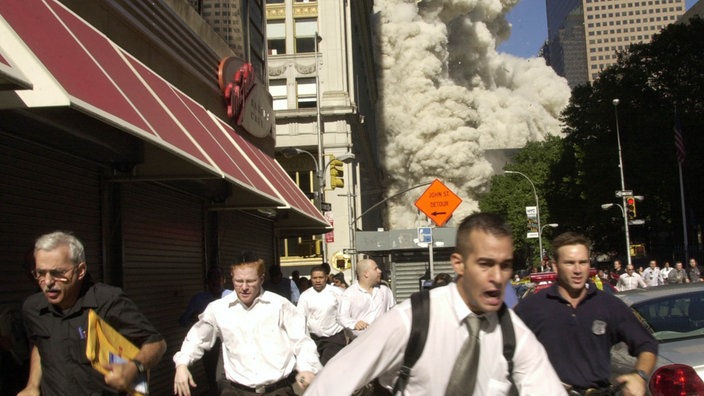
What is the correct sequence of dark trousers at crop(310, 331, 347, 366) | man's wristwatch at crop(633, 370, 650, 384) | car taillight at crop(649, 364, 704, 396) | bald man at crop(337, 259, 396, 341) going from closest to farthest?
man's wristwatch at crop(633, 370, 650, 384), car taillight at crop(649, 364, 704, 396), bald man at crop(337, 259, 396, 341), dark trousers at crop(310, 331, 347, 366)

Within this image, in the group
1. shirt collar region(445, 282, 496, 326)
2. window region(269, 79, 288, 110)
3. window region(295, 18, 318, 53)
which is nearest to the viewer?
shirt collar region(445, 282, 496, 326)

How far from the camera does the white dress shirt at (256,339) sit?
5496mm

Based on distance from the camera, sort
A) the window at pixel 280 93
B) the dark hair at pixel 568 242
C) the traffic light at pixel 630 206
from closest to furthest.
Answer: the dark hair at pixel 568 242
the traffic light at pixel 630 206
the window at pixel 280 93

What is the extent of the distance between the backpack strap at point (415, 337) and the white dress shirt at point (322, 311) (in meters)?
8.16

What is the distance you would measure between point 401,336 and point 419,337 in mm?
65

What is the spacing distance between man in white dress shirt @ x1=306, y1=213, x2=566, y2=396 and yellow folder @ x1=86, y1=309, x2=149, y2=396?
4.58 ft

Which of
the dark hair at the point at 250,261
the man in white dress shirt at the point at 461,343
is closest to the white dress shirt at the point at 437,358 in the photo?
the man in white dress shirt at the point at 461,343

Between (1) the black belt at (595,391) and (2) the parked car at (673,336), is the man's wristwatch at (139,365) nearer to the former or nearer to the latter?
(1) the black belt at (595,391)

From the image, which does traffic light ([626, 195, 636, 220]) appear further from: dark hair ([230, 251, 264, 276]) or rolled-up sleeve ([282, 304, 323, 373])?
rolled-up sleeve ([282, 304, 323, 373])

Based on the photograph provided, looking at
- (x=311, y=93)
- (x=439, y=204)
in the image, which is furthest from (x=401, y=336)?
(x=311, y=93)

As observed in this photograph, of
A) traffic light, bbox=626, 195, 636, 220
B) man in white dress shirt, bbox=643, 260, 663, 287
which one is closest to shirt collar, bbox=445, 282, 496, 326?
man in white dress shirt, bbox=643, 260, 663, 287

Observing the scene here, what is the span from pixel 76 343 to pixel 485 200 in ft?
235

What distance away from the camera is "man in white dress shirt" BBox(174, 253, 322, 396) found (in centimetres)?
550

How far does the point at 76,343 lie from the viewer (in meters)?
3.74
